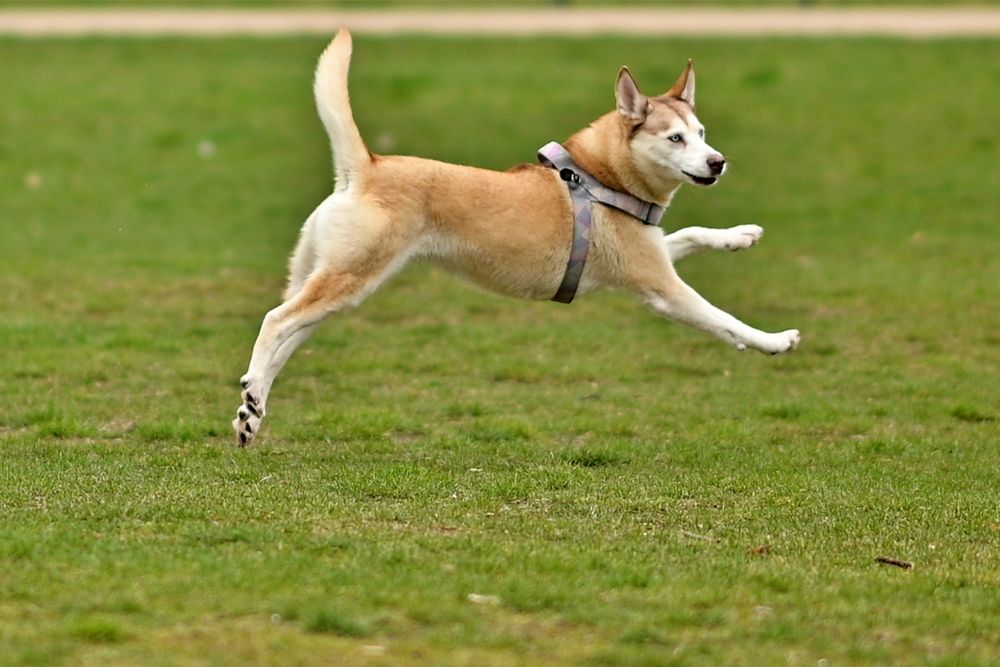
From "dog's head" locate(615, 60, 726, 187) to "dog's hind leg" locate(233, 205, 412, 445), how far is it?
139cm

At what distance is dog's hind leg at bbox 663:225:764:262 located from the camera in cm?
920

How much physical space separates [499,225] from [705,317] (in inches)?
47.8

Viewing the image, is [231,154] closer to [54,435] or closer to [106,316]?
[106,316]

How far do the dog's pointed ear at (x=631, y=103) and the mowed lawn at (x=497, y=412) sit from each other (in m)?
1.81

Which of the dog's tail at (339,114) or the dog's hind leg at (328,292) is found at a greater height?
the dog's tail at (339,114)

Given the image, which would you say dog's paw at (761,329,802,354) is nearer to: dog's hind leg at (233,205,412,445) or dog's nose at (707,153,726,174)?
dog's nose at (707,153,726,174)

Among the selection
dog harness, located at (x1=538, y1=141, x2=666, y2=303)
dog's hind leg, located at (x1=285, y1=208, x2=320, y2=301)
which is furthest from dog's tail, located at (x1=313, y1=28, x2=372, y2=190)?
dog harness, located at (x1=538, y1=141, x2=666, y2=303)

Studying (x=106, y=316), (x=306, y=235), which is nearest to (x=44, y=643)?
(x=306, y=235)

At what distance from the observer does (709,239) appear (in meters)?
9.25

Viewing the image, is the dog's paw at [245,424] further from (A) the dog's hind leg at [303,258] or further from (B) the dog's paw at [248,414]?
(A) the dog's hind leg at [303,258]

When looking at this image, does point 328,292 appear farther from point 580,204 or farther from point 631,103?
point 631,103

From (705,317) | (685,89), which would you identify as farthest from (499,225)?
(685,89)

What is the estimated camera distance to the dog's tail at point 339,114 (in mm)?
8555

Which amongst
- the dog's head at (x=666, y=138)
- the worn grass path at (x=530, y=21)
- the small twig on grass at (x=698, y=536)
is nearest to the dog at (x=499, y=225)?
the dog's head at (x=666, y=138)
